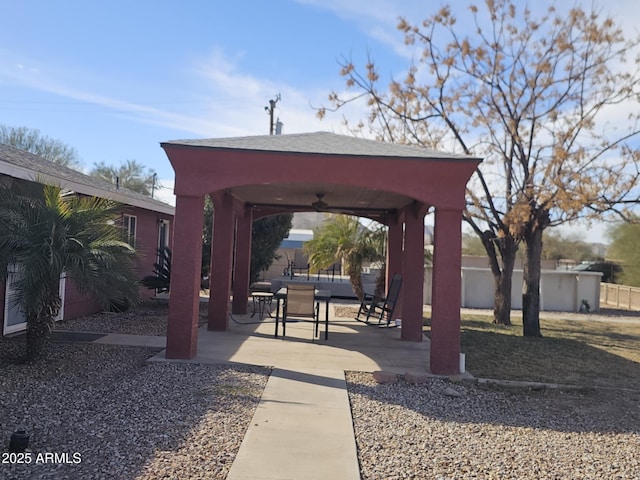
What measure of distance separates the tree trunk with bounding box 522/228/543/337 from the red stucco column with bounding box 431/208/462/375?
222 inches

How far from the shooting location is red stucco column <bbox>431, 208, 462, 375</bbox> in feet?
23.5

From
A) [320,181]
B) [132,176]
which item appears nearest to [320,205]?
[320,181]

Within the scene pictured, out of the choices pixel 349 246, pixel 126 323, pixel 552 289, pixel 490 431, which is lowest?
pixel 490 431

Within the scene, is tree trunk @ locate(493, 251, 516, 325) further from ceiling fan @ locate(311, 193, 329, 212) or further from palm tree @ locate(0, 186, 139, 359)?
palm tree @ locate(0, 186, 139, 359)

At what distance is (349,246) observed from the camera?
1571 cm

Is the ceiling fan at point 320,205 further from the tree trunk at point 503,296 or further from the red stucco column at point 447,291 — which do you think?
the tree trunk at point 503,296

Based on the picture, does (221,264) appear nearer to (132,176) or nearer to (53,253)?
(53,253)

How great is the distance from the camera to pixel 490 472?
160 inches

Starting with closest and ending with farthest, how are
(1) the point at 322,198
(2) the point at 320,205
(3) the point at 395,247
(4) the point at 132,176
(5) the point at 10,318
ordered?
(5) the point at 10,318 → (1) the point at 322,198 → (2) the point at 320,205 → (3) the point at 395,247 → (4) the point at 132,176

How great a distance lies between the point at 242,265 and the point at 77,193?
162 inches

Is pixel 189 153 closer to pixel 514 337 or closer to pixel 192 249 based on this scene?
pixel 192 249

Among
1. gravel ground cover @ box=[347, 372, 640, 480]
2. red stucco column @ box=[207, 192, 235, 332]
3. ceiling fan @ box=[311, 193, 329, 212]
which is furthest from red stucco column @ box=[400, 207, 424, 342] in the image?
red stucco column @ box=[207, 192, 235, 332]

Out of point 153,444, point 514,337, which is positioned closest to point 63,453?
point 153,444

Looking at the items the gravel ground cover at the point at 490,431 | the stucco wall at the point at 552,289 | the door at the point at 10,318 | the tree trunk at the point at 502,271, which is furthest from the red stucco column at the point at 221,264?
the stucco wall at the point at 552,289
